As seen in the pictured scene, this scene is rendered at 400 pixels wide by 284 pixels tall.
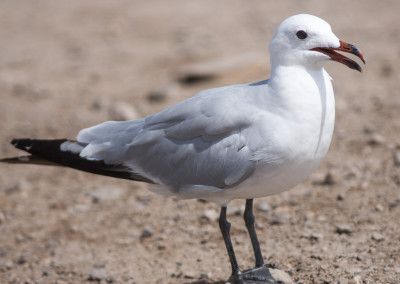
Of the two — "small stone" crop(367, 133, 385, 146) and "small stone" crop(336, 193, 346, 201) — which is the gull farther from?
"small stone" crop(367, 133, 385, 146)

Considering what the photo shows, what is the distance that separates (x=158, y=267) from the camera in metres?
4.47

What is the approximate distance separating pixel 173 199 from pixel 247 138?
81.6 inches

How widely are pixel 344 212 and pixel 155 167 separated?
178 centimetres

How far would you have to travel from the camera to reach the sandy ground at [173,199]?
444 centimetres

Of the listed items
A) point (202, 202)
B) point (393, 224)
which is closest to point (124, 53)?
point (202, 202)

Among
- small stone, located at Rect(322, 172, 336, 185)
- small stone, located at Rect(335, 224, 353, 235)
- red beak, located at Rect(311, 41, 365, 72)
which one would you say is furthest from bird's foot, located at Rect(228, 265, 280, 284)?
small stone, located at Rect(322, 172, 336, 185)

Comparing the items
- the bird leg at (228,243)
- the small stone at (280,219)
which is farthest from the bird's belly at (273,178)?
the small stone at (280,219)

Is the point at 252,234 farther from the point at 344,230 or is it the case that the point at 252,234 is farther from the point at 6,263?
the point at 6,263

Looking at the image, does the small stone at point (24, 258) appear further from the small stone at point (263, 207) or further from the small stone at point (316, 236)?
the small stone at point (316, 236)

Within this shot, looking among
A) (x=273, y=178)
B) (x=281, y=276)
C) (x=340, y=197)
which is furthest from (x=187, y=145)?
(x=340, y=197)

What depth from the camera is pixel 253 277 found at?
3836mm

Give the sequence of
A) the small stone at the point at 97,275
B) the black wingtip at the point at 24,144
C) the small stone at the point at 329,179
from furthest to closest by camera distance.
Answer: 1. the small stone at the point at 329,179
2. the small stone at the point at 97,275
3. the black wingtip at the point at 24,144

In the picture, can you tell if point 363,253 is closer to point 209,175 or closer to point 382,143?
point 209,175

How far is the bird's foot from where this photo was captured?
3811 mm
